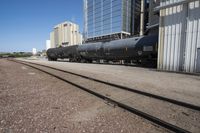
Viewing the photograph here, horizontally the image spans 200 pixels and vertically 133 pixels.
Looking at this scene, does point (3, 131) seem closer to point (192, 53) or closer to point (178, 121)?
point (178, 121)

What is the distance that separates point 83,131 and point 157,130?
148cm

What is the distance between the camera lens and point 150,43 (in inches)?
585

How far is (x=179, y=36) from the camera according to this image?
36.3ft

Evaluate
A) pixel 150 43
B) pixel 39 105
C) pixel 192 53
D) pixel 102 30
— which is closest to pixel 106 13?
pixel 102 30

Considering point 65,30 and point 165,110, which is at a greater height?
point 65,30

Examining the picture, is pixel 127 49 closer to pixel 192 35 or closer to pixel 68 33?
pixel 192 35

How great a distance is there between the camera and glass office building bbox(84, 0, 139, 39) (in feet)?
192

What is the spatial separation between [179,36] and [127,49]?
7147 mm

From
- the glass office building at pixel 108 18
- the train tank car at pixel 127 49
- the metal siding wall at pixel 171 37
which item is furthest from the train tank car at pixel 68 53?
the glass office building at pixel 108 18

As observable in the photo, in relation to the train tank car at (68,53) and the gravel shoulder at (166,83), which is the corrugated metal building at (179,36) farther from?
the train tank car at (68,53)

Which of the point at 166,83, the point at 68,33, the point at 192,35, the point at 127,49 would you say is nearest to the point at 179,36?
the point at 192,35

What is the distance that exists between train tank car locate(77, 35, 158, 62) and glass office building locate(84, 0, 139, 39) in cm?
3704

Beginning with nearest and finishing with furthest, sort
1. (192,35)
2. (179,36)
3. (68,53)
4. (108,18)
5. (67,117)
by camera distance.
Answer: (67,117) → (192,35) → (179,36) → (68,53) → (108,18)

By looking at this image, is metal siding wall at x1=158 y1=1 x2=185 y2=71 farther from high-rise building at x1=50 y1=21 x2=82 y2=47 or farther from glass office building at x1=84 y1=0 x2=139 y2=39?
high-rise building at x1=50 y1=21 x2=82 y2=47
